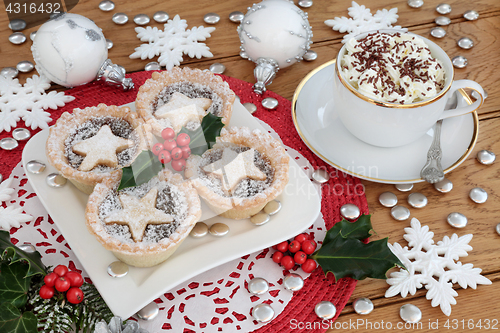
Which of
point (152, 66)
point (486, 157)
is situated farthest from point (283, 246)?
point (152, 66)

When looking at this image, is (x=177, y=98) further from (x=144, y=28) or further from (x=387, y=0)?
(x=387, y=0)

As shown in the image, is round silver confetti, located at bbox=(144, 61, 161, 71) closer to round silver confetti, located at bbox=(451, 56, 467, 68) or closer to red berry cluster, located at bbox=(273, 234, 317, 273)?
red berry cluster, located at bbox=(273, 234, 317, 273)

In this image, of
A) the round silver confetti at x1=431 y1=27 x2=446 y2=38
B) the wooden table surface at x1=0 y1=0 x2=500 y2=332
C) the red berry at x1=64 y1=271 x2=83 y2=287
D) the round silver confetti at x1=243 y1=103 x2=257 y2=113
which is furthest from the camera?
the round silver confetti at x1=431 y1=27 x2=446 y2=38

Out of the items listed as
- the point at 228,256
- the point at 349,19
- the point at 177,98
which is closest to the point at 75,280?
the point at 228,256

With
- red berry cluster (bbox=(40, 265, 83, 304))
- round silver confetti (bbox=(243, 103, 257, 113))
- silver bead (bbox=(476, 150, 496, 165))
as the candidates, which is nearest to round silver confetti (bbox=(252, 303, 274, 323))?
red berry cluster (bbox=(40, 265, 83, 304))

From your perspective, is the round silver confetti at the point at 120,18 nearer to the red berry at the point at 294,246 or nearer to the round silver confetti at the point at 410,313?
the red berry at the point at 294,246

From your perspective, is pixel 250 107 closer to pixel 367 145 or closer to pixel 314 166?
pixel 314 166
